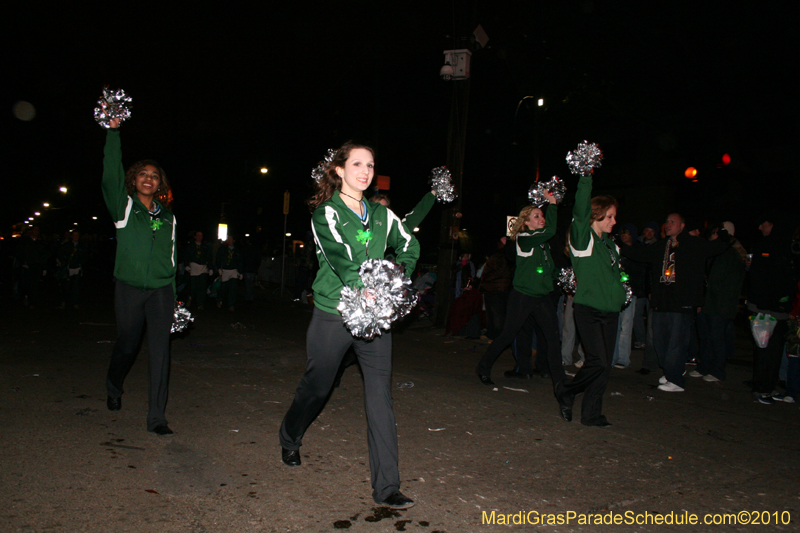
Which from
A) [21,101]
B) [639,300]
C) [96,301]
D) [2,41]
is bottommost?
[96,301]

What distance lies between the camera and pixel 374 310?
10.6ft

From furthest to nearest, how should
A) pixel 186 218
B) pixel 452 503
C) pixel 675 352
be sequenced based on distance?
pixel 186 218, pixel 675 352, pixel 452 503

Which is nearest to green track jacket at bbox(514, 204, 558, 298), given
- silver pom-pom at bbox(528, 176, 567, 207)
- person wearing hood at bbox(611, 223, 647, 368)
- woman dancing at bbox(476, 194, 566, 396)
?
woman dancing at bbox(476, 194, 566, 396)

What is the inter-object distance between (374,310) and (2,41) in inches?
926

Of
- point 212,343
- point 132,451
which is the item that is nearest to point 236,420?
point 132,451

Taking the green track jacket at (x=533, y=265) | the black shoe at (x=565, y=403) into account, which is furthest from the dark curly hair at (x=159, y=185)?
the black shoe at (x=565, y=403)

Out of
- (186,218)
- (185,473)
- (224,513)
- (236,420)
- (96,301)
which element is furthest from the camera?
(186,218)

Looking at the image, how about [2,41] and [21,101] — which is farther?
[21,101]

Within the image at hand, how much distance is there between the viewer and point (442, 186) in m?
5.32

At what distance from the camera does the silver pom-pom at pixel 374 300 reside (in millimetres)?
3223

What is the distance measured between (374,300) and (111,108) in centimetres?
267

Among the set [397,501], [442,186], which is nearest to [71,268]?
[442,186]

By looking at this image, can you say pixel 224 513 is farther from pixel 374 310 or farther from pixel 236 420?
pixel 236 420

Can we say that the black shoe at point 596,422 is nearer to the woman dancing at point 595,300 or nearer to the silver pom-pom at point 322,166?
the woman dancing at point 595,300
